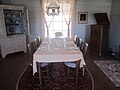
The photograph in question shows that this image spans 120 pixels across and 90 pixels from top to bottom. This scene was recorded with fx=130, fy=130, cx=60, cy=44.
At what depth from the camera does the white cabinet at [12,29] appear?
5.02 metres

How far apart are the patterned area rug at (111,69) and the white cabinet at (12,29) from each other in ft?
10.8

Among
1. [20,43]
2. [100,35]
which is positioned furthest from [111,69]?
[20,43]

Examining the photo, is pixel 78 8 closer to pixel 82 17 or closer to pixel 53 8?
pixel 82 17

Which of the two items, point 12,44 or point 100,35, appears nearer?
point 100,35

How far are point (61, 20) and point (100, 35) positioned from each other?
188cm

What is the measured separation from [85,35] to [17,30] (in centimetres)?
309

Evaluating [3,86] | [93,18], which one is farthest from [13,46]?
[93,18]

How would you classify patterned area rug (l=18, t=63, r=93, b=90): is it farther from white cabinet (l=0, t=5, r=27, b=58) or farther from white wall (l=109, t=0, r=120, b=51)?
white wall (l=109, t=0, r=120, b=51)

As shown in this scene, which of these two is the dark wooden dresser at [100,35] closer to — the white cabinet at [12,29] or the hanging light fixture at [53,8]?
the hanging light fixture at [53,8]

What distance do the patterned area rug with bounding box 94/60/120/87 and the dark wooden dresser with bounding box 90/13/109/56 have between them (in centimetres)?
85

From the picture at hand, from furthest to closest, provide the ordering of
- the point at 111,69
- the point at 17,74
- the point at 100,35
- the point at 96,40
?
1. the point at 96,40
2. the point at 100,35
3. the point at 111,69
4. the point at 17,74

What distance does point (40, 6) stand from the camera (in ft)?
18.8

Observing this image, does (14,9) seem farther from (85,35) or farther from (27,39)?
(85,35)

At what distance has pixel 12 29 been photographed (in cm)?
544
